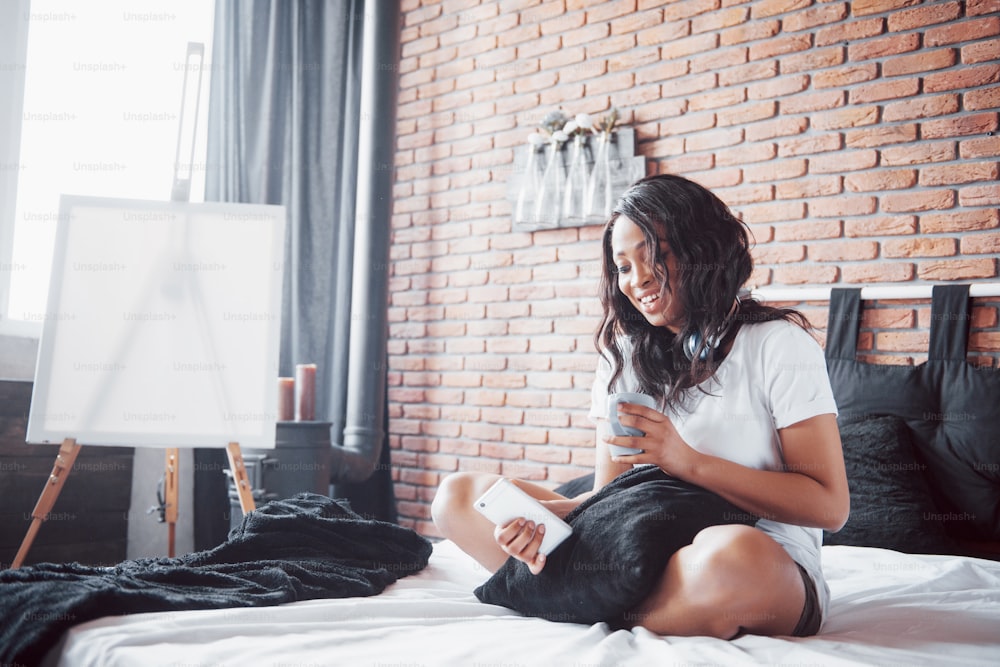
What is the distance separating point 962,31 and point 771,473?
1794 mm

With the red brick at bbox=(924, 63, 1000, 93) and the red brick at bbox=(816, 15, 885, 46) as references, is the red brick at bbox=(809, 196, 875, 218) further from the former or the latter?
the red brick at bbox=(816, 15, 885, 46)

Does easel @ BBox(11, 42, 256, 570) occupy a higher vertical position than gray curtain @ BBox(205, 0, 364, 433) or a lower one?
lower

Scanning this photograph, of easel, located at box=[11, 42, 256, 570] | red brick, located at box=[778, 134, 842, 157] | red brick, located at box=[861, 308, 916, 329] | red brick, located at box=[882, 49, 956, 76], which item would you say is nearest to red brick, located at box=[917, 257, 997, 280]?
red brick, located at box=[861, 308, 916, 329]

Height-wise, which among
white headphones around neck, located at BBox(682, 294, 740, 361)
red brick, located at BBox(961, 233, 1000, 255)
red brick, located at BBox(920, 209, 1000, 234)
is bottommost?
white headphones around neck, located at BBox(682, 294, 740, 361)

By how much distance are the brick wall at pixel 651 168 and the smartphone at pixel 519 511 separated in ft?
5.07

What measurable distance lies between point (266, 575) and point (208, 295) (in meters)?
1.33

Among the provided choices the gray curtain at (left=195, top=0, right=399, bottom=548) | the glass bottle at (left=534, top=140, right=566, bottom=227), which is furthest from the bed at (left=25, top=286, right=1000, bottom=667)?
the gray curtain at (left=195, top=0, right=399, bottom=548)

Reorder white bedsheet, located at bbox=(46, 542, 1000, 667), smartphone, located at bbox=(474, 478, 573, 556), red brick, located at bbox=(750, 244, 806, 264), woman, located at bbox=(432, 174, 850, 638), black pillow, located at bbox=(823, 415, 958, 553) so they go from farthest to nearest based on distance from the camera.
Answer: red brick, located at bbox=(750, 244, 806, 264)
black pillow, located at bbox=(823, 415, 958, 553)
smartphone, located at bbox=(474, 478, 573, 556)
woman, located at bbox=(432, 174, 850, 638)
white bedsheet, located at bbox=(46, 542, 1000, 667)

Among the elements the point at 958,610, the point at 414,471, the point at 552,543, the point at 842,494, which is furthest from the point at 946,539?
the point at 414,471

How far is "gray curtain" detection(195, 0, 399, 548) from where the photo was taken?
3373 millimetres

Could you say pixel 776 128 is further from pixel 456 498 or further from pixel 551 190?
pixel 456 498

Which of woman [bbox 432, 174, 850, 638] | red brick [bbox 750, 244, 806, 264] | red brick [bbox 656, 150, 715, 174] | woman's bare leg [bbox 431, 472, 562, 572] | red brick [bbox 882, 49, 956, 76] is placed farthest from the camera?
red brick [bbox 656, 150, 715, 174]

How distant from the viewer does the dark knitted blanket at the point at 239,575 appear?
116cm

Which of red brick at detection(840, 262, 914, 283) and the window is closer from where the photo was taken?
red brick at detection(840, 262, 914, 283)
